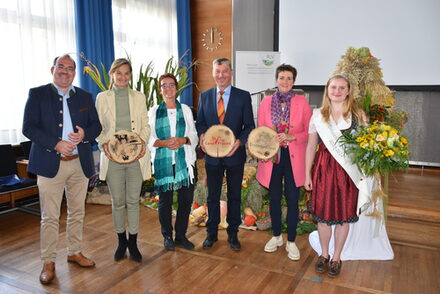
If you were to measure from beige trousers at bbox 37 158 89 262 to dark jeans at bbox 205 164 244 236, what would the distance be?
1.00m

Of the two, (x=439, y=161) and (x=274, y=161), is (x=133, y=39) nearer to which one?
(x=274, y=161)

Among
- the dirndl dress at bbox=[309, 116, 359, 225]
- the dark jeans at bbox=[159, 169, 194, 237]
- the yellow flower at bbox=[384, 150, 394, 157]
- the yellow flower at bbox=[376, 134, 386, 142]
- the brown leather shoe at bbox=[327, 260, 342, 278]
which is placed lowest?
the brown leather shoe at bbox=[327, 260, 342, 278]

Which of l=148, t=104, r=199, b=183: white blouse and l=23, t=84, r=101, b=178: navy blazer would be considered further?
l=148, t=104, r=199, b=183: white blouse

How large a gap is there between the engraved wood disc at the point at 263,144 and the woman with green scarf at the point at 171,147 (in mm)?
542

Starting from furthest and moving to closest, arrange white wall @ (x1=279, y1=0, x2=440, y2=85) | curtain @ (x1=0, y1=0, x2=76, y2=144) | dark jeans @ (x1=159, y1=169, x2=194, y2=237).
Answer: white wall @ (x1=279, y1=0, x2=440, y2=85) < curtain @ (x1=0, y1=0, x2=76, y2=144) < dark jeans @ (x1=159, y1=169, x2=194, y2=237)

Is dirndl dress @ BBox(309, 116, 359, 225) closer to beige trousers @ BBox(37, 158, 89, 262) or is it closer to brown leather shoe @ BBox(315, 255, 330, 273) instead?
brown leather shoe @ BBox(315, 255, 330, 273)

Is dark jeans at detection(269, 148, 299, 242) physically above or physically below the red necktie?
below

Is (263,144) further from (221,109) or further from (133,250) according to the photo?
(133,250)

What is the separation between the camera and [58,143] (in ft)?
7.85

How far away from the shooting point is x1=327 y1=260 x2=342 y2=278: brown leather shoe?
2.66 metres

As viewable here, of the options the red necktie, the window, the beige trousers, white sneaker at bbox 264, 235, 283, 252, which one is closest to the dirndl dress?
white sneaker at bbox 264, 235, 283, 252

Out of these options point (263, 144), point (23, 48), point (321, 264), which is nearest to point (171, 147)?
point (263, 144)

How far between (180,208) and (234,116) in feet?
3.04

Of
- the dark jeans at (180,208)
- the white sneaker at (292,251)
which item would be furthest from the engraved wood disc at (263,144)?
the white sneaker at (292,251)
